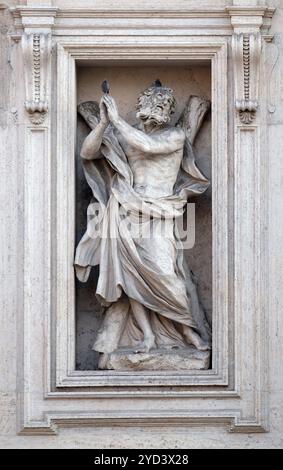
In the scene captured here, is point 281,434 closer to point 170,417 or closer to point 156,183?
point 170,417

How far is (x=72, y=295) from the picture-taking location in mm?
17719

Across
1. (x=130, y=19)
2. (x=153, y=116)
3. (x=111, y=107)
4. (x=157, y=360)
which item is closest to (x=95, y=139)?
(x=111, y=107)

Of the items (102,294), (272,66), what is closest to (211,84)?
(272,66)

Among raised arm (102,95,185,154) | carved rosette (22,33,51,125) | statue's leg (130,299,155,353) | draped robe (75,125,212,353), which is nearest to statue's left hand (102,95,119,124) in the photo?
raised arm (102,95,185,154)

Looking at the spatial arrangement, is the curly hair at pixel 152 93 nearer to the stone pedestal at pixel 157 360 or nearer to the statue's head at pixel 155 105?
the statue's head at pixel 155 105

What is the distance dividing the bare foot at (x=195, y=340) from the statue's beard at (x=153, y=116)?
A: 1.41 m

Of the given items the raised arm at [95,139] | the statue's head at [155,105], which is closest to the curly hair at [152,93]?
the statue's head at [155,105]

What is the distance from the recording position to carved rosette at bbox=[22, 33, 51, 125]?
696 inches

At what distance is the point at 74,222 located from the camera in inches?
703

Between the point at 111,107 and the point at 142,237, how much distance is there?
2.95 ft

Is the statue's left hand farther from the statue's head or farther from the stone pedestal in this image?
the stone pedestal

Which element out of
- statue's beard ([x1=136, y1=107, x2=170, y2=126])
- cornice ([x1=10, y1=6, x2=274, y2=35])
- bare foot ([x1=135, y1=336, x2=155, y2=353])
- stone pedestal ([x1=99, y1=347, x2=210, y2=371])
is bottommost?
stone pedestal ([x1=99, y1=347, x2=210, y2=371])

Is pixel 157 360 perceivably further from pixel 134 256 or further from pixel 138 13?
pixel 138 13

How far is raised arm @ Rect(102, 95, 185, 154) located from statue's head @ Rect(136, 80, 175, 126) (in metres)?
0.12
